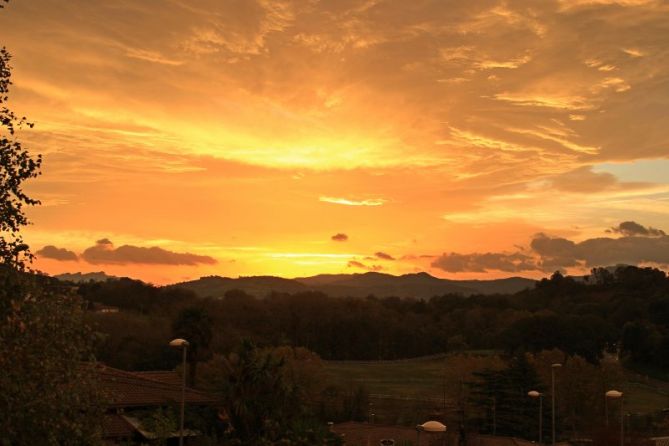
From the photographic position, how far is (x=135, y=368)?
72875mm

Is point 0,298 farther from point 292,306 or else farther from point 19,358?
point 292,306

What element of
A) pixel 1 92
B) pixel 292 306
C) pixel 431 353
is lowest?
pixel 431 353

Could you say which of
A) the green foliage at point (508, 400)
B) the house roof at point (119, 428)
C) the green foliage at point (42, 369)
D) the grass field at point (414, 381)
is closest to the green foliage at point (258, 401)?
the green foliage at point (42, 369)

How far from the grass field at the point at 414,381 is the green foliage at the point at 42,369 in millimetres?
57610

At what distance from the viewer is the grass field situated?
79375 millimetres

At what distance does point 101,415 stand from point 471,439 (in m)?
34.4

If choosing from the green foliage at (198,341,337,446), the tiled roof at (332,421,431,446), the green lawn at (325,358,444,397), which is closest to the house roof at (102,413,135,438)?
the green foliage at (198,341,337,446)

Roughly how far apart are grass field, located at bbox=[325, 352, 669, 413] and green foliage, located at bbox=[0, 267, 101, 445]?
189 ft

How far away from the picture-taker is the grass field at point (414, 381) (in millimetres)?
79375

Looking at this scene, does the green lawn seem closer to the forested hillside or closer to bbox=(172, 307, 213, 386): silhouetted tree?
the forested hillside

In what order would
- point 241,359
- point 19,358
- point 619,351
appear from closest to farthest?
point 19,358
point 241,359
point 619,351

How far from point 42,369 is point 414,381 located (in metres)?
88.0

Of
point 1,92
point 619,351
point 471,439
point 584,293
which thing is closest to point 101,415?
point 1,92

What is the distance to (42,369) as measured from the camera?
12953 millimetres
